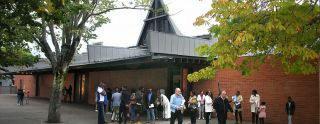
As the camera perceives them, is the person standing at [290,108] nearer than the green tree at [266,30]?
No

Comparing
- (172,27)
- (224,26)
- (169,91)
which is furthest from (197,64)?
(172,27)

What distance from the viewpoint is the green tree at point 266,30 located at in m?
9.50

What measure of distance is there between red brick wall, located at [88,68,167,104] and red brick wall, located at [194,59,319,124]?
4.54 meters

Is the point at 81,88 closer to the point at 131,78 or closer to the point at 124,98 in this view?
the point at 131,78

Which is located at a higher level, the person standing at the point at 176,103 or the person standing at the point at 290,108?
the person standing at the point at 176,103

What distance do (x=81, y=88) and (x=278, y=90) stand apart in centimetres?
2211

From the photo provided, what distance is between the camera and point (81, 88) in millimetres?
38531

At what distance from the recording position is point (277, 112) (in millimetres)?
20453

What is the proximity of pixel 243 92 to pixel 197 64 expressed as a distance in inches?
112

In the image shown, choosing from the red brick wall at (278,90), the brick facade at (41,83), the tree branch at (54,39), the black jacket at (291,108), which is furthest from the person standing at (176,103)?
the brick facade at (41,83)

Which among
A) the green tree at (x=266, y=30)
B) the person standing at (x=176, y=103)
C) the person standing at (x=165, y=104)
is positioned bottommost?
the person standing at (x=165, y=104)

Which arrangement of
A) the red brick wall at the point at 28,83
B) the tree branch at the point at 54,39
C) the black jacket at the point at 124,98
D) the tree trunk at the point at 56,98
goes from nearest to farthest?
the black jacket at the point at 124,98
the tree trunk at the point at 56,98
the tree branch at the point at 54,39
the red brick wall at the point at 28,83

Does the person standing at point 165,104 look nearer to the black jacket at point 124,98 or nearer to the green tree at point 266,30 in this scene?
the black jacket at point 124,98

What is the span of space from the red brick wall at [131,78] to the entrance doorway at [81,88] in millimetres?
973
